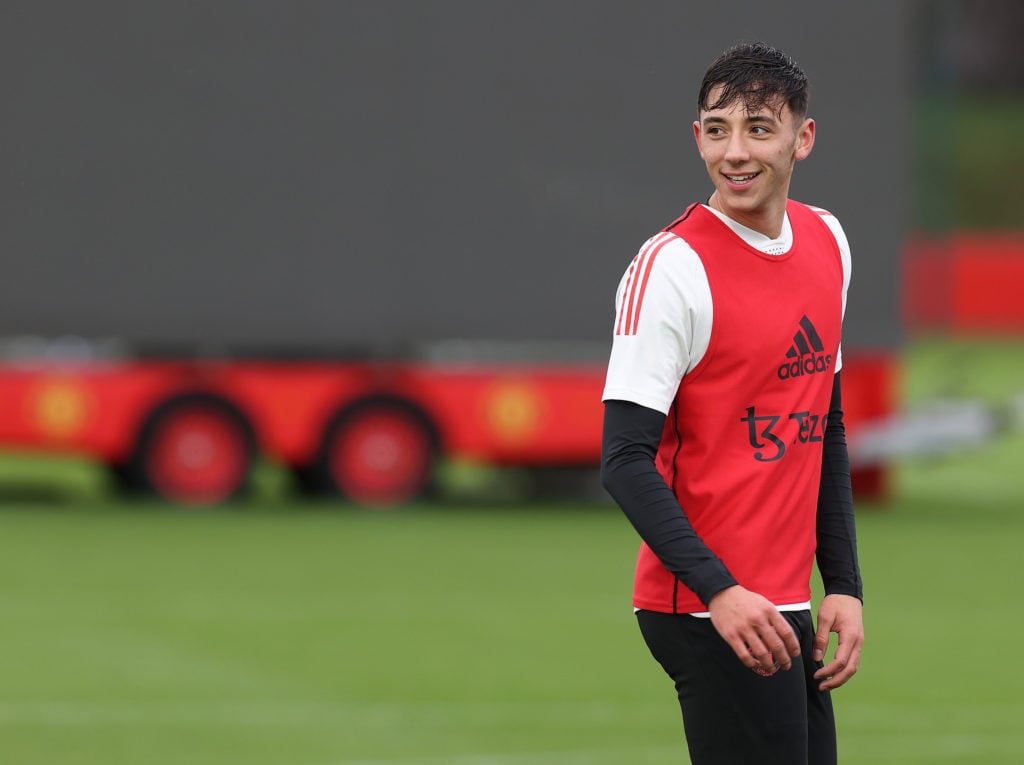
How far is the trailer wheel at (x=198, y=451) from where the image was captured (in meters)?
17.5

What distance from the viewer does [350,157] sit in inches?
702

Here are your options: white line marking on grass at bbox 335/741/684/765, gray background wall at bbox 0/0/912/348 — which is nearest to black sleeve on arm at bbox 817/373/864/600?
white line marking on grass at bbox 335/741/684/765

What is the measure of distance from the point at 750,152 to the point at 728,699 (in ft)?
3.52

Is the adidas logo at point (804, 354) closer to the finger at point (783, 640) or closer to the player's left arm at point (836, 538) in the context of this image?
the player's left arm at point (836, 538)

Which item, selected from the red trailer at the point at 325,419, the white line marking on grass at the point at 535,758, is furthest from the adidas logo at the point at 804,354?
the red trailer at the point at 325,419

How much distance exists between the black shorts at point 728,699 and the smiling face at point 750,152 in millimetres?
819

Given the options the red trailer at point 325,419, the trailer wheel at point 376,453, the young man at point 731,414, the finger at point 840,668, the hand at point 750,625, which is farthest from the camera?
the trailer wheel at point 376,453

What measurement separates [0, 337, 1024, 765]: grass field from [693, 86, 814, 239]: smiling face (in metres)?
4.17

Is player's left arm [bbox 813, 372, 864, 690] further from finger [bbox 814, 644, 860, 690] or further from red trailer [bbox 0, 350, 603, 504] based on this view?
red trailer [bbox 0, 350, 603, 504]

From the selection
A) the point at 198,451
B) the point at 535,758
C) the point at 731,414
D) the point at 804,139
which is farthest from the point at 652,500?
the point at 198,451

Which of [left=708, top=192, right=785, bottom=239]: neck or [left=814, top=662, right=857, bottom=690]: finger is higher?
[left=708, top=192, right=785, bottom=239]: neck

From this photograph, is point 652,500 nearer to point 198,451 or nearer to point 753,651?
point 753,651

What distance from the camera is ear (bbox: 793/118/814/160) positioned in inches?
170

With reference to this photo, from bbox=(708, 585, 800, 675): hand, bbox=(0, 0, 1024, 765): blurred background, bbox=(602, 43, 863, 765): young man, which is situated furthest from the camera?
bbox=(0, 0, 1024, 765): blurred background
